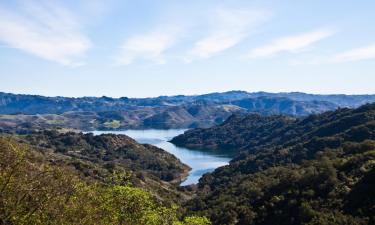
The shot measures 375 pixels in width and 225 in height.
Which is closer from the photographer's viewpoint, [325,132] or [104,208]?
[104,208]

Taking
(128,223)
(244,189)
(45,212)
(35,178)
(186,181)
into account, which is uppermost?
(35,178)

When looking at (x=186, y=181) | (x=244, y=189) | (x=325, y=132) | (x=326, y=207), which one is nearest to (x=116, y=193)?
(x=326, y=207)

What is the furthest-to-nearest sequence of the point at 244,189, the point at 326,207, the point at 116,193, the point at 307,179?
the point at 244,189, the point at 307,179, the point at 326,207, the point at 116,193

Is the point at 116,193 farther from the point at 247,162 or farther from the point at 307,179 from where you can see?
the point at 247,162

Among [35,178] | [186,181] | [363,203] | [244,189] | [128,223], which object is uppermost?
[35,178]

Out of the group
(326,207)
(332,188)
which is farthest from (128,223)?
(332,188)

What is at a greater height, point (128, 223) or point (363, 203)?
point (128, 223)

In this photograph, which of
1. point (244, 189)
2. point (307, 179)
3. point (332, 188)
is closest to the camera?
point (332, 188)

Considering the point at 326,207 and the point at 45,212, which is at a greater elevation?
the point at 45,212

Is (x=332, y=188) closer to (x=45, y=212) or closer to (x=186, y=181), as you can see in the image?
(x=45, y=212)
